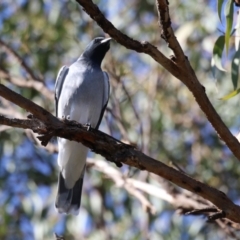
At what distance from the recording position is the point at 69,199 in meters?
4.78

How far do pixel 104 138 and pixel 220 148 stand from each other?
14.6 feet

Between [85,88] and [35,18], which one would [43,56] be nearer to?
[35,18]

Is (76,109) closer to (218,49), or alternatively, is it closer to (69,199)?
(69,199)

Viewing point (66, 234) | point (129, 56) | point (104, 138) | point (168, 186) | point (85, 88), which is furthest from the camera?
point (129, 56)

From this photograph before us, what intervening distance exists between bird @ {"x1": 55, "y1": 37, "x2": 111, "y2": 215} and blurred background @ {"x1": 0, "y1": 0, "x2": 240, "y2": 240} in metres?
1.16

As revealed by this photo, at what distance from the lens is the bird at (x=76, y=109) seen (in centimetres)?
473

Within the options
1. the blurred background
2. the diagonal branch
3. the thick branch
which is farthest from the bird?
the thick branch

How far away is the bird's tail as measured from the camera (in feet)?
15.5

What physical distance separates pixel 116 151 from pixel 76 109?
80.6 inches

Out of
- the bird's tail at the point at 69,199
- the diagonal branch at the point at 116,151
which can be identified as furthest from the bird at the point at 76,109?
the diagonal branch at the point at 116,151

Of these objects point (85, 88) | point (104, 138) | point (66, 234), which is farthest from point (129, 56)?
point (104, 138)

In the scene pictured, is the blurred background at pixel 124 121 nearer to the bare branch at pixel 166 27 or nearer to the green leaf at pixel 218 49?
the green leaf at pixel 218 49

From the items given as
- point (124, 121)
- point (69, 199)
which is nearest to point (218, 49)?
point (69, 199)

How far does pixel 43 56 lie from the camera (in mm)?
6918
